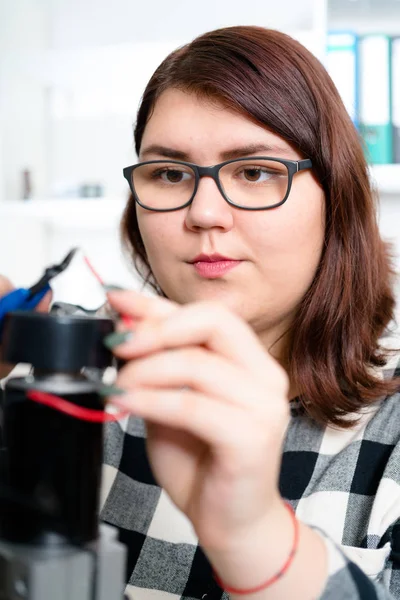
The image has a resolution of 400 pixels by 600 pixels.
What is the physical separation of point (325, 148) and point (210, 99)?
18 cm

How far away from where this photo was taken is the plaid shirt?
35.9 inches

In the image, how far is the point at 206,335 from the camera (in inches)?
21.3

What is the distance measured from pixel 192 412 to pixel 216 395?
2 centimetres

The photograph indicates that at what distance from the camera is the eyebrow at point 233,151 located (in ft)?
3.10

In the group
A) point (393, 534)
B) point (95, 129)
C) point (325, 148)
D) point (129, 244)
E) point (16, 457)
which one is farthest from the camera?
point (95, 129)

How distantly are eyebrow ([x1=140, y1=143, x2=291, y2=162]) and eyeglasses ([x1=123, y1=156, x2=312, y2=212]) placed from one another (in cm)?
1

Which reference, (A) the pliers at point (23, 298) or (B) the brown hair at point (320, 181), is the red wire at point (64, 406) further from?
(B) the brown hair at point (320, 181)

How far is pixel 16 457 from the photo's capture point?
0.48 meters

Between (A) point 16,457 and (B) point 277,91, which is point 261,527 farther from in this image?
(B) point 277,91

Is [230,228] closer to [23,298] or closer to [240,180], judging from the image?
[240,180]

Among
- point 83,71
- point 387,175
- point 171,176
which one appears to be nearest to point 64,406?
point 171,176

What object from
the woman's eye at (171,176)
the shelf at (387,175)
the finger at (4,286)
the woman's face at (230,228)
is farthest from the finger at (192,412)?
the shelf at (387,175)

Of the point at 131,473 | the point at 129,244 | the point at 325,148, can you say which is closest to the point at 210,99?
the point at 325,148

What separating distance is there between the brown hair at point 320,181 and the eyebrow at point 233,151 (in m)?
0.02
